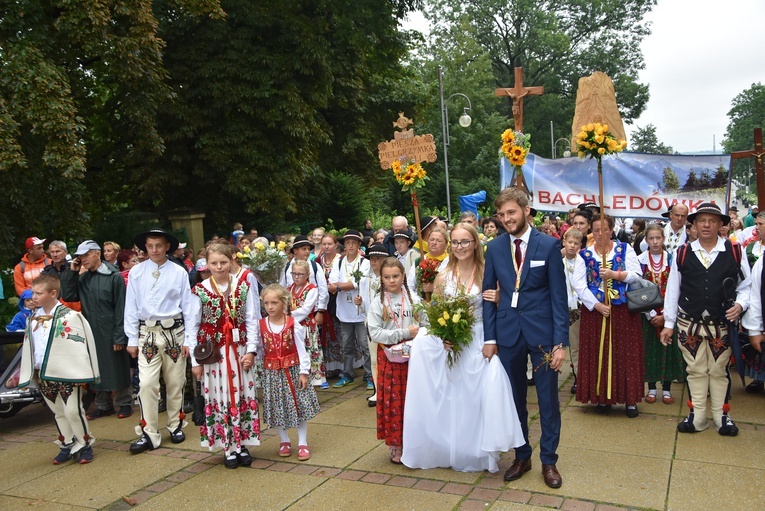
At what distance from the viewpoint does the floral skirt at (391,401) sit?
5594mm

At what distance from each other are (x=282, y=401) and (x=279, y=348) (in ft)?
1.44

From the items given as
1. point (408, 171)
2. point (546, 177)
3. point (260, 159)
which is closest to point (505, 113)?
point (260, 159)

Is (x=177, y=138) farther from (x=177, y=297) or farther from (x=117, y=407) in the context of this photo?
(x=177, y=297)

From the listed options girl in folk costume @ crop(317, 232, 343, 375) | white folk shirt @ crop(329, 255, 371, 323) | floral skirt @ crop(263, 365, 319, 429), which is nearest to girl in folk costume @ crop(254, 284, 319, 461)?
floral skirt @ crop(263, 365, 319, 429)

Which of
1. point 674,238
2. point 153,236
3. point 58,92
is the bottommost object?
point 674,238

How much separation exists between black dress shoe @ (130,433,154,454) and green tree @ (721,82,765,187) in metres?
87.8

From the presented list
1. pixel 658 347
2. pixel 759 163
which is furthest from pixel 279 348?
pixel 759 163

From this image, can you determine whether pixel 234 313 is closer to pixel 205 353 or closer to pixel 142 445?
pixel 205 353

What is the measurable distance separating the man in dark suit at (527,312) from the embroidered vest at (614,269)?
1994 mm

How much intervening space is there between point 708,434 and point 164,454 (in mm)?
4768

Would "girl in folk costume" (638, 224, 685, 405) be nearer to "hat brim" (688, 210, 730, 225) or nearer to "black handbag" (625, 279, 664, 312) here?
"black handbag" (625, 279, 664, 312)

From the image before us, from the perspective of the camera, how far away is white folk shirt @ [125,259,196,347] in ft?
21.1

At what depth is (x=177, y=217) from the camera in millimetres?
17000

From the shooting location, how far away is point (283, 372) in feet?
19.5
